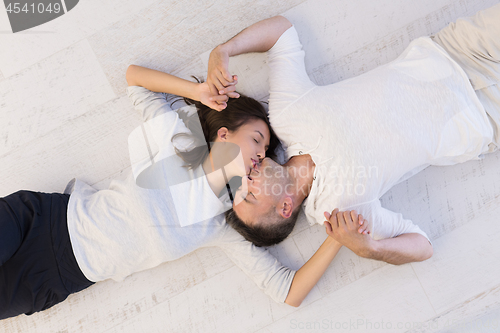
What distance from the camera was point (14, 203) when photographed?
3.56ft

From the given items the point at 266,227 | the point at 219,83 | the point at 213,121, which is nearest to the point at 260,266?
the point at 266,227

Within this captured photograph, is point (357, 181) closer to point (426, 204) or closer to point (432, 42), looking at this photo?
point (426, 204)

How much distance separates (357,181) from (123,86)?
971 millimetres

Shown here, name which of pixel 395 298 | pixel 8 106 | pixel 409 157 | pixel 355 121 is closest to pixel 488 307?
pixel 395 298

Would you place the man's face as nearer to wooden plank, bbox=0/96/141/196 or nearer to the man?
the man

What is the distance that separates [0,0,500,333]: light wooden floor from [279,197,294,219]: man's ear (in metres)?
0.21

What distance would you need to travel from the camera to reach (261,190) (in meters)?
1.06

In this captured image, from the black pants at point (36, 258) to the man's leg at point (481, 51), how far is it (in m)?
1.50

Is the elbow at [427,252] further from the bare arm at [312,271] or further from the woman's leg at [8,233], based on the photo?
the woman's leg at [8,233]

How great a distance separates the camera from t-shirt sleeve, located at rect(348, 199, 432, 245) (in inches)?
43.3

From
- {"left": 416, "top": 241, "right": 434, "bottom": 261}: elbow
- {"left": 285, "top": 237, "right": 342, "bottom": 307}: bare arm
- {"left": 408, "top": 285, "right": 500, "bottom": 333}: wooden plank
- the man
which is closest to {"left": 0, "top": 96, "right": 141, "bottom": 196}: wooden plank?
the man

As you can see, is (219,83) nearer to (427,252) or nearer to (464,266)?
(427,252)

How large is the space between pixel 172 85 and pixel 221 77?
0.76ft

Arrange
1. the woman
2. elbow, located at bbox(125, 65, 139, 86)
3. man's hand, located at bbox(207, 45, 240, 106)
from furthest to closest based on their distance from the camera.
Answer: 1. elbow, located at bbox(125, 65, 139, 86)
2. the woman
3. man's hand, located at bbox(207, 45, 240, 106)
